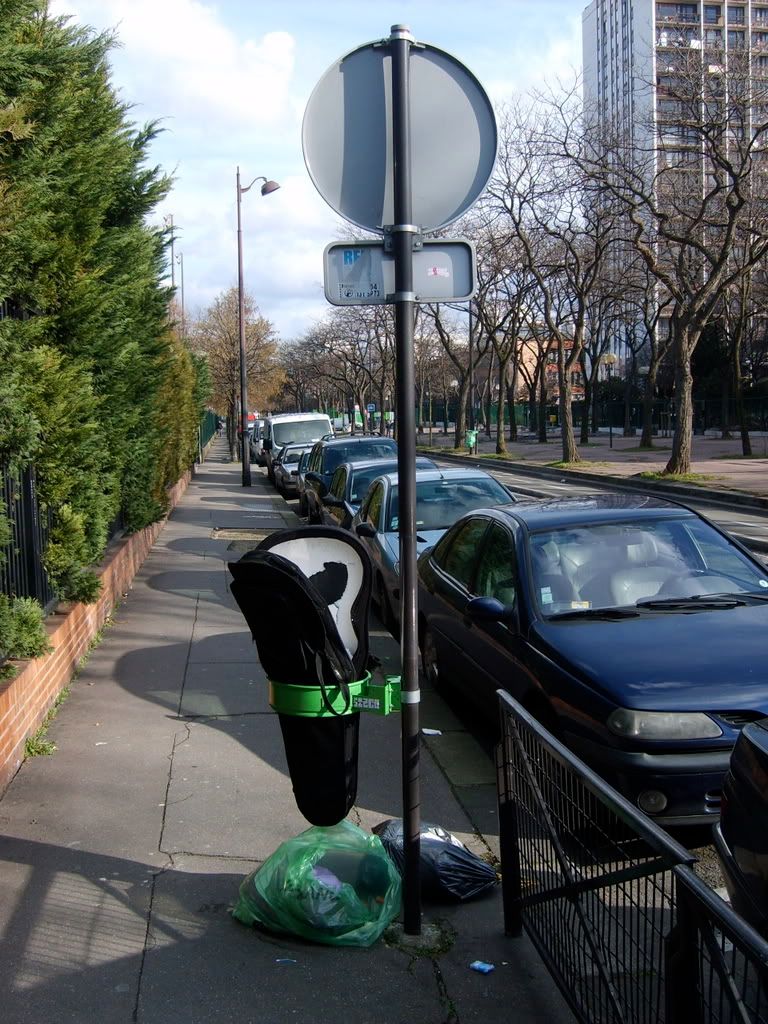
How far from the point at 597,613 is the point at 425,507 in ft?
16.3

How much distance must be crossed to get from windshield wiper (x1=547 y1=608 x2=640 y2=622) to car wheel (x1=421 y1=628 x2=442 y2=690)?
1980mm

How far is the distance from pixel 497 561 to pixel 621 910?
12.3ft

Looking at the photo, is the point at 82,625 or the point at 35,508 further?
the point at 82,625

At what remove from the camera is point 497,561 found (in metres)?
6.68

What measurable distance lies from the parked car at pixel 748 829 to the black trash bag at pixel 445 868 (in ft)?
4.01

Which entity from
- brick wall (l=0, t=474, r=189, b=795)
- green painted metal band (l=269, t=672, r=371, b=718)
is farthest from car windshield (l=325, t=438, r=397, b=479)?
green painted metal band (l=269, t=672, r=371, b=718)

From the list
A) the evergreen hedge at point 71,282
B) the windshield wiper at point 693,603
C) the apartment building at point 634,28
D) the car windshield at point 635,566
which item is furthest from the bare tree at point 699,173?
the apartment building at point 634,28

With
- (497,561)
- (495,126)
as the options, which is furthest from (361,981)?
(497,561)

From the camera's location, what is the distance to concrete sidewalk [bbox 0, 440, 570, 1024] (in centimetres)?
345

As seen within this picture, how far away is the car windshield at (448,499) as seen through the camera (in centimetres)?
1042

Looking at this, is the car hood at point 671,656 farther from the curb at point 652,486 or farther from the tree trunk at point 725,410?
the tree trunk at point 725,410

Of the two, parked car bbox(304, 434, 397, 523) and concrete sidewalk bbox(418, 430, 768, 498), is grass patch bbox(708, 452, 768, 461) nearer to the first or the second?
concrete sidewalk bbox(418, 430, 768, 498)

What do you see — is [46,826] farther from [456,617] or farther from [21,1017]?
[456,617]

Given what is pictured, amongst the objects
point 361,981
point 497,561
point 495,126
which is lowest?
point 361,981
